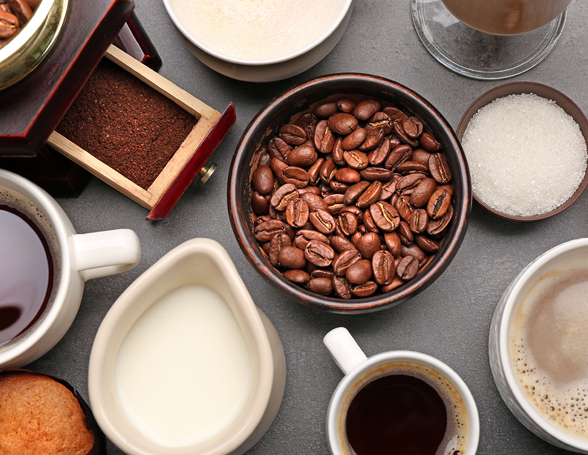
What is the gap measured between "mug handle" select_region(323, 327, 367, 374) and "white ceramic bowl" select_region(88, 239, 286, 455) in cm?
11

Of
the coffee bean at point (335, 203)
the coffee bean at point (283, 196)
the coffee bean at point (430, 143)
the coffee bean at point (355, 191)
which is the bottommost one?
the coffee bean at point (283, 196)

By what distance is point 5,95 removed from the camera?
0.82 m

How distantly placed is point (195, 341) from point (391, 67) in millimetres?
694

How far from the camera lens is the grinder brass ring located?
74 centimetres

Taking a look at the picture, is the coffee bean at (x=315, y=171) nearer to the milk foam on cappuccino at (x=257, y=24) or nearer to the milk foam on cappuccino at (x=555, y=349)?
the milk foam on cappuccino at (x=257, y=24)

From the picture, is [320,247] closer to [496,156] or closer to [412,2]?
[496,156]

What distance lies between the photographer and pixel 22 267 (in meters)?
0.98

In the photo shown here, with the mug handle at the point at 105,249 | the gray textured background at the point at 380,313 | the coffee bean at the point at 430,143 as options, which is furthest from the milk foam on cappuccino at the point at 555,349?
the mug handle at the point at 105,249

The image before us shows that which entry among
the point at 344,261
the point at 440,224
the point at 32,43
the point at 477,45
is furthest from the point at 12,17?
the point at 477,45

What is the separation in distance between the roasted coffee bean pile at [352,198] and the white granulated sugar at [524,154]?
184 mm

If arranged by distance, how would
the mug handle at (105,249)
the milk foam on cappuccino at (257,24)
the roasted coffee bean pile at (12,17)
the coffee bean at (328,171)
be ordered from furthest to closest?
1. the milk foam on cappuccino at (257,24)
2. the coffee bean at (328,171)
3. the mug handle at (105,249)
4. the roasted coffee bean pile at (12,17)

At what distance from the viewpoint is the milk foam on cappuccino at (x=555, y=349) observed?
96 cm

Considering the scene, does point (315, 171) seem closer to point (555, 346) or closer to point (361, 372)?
point (361, 372)

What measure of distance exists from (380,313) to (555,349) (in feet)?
1.07
